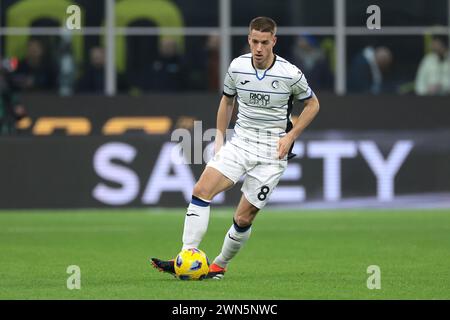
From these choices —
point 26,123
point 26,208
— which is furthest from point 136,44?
point 26,208

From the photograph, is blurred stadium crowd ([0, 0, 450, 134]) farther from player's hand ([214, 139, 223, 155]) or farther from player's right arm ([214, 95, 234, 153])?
player's hand ([214, 139, 223, 155])

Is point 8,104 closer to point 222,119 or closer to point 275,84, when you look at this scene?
point 222,119

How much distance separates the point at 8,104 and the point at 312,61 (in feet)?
16.5

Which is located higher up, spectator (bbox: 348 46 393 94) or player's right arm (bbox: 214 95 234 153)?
player's right arm (bbox: 214 95 234 153)

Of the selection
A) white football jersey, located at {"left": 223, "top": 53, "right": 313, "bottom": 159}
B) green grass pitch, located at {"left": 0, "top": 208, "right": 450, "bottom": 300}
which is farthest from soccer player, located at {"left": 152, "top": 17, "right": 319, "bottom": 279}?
green grass pitch, located at {"left": 0, "top": 208, "right": 450, "bottom": 300}

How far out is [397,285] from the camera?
10.6 m

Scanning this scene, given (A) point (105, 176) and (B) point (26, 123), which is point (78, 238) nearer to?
(A) point (105, 176)

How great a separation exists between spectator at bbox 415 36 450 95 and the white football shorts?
1128 cm

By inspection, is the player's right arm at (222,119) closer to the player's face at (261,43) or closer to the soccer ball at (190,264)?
the player's face at (261,43)

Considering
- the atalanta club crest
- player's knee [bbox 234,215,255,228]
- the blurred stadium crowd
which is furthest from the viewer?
the blurred stadium crowd

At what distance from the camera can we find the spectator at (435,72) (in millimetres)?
21844

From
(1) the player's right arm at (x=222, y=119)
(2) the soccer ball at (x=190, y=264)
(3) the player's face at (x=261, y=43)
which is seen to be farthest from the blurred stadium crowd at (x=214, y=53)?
(2) the soccer ball at (x=190, y=264)

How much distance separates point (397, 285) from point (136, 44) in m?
12.0

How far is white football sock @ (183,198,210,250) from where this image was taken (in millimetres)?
10727
